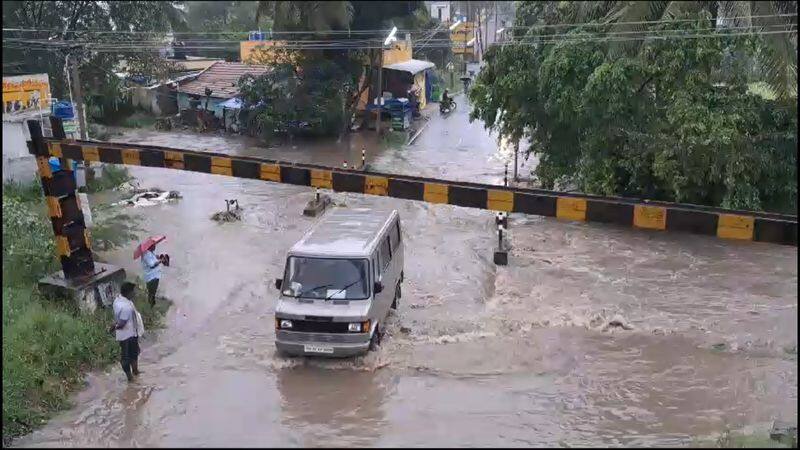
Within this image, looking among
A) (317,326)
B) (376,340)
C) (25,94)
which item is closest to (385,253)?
(376,340)

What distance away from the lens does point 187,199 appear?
22.1m

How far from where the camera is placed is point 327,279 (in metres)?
10.7

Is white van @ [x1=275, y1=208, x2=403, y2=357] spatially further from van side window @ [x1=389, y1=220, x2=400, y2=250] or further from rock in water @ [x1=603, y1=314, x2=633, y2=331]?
rock in water @ [x1=603, y1=314, x2=633, y2=331]

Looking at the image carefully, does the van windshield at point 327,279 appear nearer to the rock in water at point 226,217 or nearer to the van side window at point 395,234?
the van side window at point 395,234

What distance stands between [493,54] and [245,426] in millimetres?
15753

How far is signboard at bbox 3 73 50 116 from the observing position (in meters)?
18.4

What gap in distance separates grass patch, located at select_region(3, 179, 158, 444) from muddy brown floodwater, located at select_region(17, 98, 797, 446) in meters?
0.32

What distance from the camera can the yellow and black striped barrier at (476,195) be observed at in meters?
8.09

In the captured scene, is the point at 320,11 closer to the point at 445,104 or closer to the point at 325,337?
the point at 325,337

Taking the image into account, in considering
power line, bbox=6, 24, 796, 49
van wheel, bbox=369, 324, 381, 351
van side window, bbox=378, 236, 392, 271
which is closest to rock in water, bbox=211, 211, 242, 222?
power line, bbox=6, 24, 796, 49

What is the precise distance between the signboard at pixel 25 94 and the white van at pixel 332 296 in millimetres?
11585

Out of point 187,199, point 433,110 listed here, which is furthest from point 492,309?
point 433,110

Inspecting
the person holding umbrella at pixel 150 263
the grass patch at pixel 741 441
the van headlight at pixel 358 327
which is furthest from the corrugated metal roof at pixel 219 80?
the grass patch at pixel 741 441

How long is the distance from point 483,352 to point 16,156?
13.9 m
